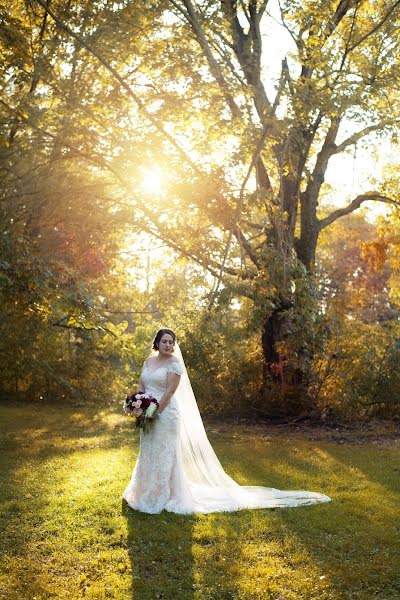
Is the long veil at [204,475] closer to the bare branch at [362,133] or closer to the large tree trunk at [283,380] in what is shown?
the large tree trunk at [283,380]

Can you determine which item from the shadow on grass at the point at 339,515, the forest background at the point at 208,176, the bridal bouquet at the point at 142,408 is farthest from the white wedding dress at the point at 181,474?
the forest background at the point at 208,176

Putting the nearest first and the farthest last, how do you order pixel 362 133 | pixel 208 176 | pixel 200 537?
pixel 200 537
pixel 208 176
pixel 362 133

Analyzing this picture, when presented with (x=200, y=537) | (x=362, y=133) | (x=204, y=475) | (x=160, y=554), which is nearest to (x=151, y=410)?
(x=204, y=475)

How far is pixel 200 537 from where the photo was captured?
22.3ft

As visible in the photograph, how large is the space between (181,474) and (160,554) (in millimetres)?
1873

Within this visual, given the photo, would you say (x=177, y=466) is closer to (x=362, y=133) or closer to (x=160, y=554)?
(x=160, y=554)

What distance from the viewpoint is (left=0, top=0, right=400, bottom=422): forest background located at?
12.5m

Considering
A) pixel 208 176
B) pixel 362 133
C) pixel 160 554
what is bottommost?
pixel 160 554

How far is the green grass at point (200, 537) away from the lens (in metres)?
5.45

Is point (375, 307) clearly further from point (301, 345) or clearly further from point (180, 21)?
point (180, 21)

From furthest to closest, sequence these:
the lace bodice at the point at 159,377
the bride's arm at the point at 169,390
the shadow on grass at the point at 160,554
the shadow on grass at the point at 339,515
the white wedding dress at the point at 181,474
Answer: the lace bodice at the point at 159,377, the bride's arm at the point at 169,390, the white wedding dress at the point at 181,474, the shadow on grass at the point at 339,515, the shadow on grass at the point at 160,554

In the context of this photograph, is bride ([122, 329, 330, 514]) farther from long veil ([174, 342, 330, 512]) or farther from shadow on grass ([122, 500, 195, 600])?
shadow on grass ([122, 500, 195, 600])

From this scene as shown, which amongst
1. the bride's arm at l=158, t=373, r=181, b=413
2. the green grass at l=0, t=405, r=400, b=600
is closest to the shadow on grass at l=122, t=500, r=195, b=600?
the green grass at l=0, t=405, r=400, b=600

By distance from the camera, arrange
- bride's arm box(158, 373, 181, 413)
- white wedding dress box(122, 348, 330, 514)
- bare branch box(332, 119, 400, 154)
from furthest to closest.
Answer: bare branch box(332, 119, 400, 154)
bride's arm box(158, 373, 181, 413)
white wedding dress box(122, 348, 330, 514)
